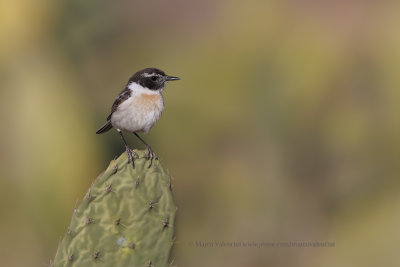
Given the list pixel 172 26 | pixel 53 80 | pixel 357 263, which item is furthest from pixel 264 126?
pixel 172 26

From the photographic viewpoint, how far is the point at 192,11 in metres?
10.8

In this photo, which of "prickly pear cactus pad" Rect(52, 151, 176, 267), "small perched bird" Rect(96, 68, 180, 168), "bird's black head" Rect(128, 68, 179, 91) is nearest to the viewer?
"prickly pear cactus pad" Rect(52, 151, 176, 267)

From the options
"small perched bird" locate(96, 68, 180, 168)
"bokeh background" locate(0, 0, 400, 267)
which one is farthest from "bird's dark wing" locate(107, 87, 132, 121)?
"bokeh background" locate(0, 0, 400, 267)

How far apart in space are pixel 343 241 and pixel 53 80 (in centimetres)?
304

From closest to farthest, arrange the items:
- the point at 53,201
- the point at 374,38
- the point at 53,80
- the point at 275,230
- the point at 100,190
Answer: the point at 100,190
the point at 53,201
the point at 53,80
the point at 275,230
the point at 374,38

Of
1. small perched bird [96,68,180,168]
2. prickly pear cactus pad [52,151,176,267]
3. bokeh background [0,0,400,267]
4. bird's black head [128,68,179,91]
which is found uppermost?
bird's black head [128,68,179,91]

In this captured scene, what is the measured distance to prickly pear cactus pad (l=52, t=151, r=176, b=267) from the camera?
2531 mm

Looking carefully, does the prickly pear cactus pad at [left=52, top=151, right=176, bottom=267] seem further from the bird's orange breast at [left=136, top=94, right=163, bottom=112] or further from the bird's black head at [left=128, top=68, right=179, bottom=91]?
the bird's black head at [left=128, top=68, right=179, bottom=91]

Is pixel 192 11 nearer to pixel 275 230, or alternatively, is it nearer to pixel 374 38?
pixel 374 38

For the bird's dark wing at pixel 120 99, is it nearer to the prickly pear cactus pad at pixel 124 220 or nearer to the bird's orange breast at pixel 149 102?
the bird's orange breast at pixel 149 102

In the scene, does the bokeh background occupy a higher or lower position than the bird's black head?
lower

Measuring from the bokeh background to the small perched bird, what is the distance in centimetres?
309

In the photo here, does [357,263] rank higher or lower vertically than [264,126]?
lower

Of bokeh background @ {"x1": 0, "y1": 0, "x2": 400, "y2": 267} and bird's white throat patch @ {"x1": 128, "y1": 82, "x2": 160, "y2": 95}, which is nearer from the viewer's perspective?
bird's white throat patch @ {"x1": 128, "y1": 82, "x2": 160, "y2": 95}
